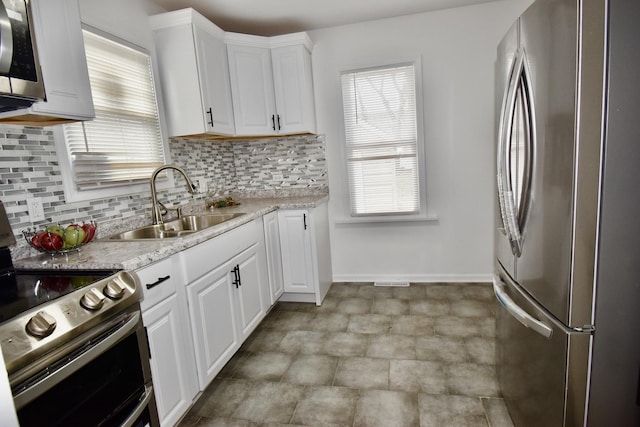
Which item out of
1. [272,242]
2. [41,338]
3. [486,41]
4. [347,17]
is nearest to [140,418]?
[41,338]

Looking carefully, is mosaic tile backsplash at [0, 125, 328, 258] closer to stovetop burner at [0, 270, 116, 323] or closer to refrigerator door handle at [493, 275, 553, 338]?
stovetop burner at [0, 270, 116, 323]

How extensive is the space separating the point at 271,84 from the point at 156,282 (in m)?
2.19

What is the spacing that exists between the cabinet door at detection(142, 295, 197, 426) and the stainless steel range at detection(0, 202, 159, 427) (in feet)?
0.34

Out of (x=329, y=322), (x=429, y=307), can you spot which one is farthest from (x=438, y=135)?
(x=329, y=322)

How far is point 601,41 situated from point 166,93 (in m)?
2.49

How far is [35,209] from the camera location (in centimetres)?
164

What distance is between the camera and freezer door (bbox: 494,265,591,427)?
1100 mm

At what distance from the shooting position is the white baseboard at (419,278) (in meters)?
3.38

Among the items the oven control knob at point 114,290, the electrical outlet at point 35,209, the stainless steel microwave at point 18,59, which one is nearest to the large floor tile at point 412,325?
the oven control knob at point 114,290

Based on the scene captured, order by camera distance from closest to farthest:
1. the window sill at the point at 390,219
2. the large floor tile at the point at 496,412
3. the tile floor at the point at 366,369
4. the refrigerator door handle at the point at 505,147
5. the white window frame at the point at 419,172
Result: the refrigerator door handle at the point at 505,147, the large floor tile at the point at 496,412, the tile floor at the point at 366,369, the white window frame at the point at 419,172, the window sill at the point at 390,219

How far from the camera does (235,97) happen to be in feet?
9.62

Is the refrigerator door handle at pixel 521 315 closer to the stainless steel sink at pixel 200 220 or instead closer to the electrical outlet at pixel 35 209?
the stainless steel sink at pixel 200 220

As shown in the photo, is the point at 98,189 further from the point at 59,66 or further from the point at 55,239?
the point at 59,66

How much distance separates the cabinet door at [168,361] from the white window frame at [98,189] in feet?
2.69
